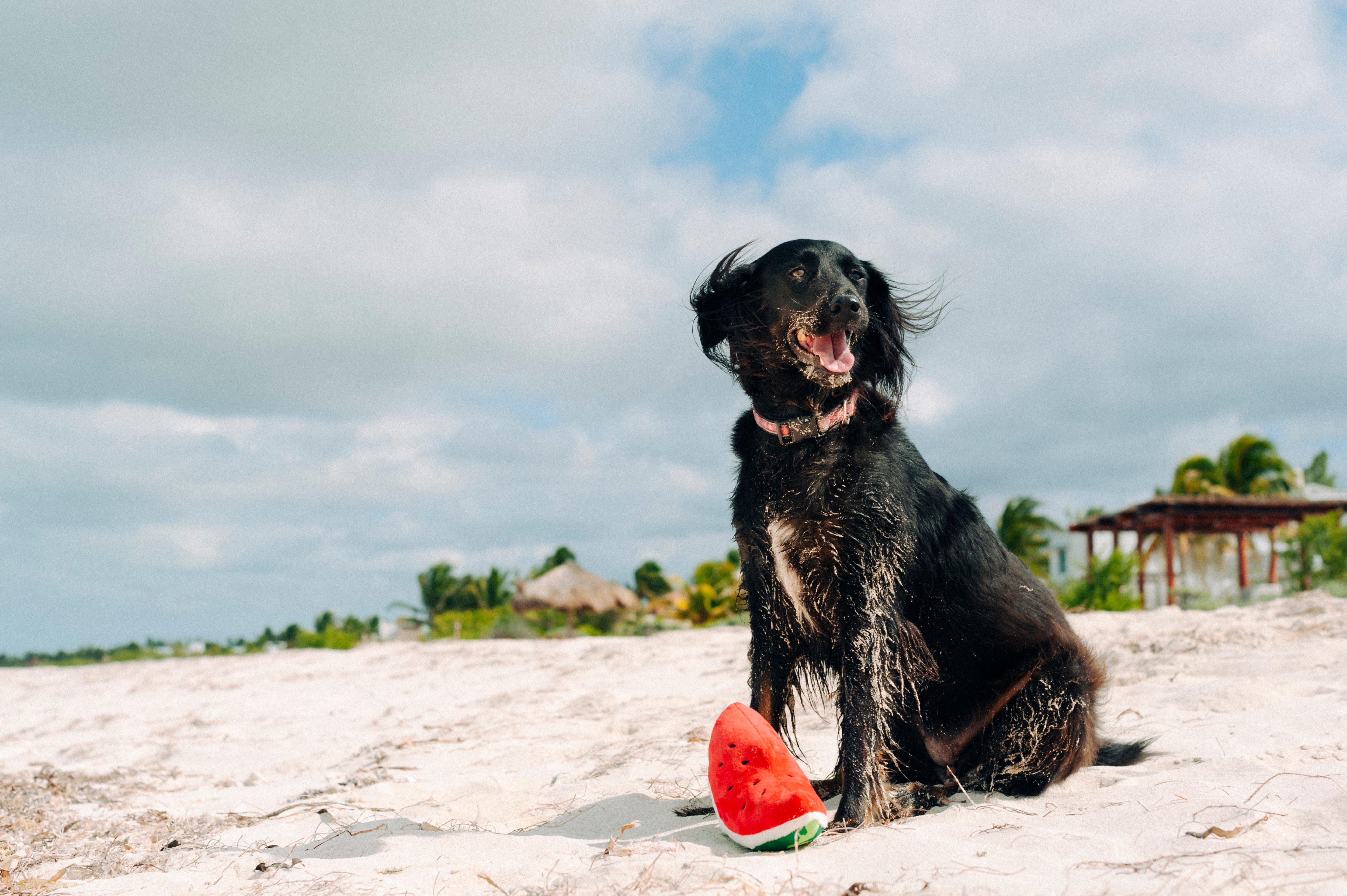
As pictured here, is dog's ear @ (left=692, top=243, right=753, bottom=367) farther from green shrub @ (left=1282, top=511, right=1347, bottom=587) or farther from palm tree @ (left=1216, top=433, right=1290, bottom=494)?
palm tree @ (left=1216, top=433, right=1290, bottom=494)

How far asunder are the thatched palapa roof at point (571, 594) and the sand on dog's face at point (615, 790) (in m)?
9.01

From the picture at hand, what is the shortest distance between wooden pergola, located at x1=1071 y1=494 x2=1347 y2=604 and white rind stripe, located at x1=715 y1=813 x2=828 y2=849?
1670cm

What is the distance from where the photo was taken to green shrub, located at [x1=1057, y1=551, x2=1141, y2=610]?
12859 mm

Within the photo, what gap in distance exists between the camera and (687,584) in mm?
22188

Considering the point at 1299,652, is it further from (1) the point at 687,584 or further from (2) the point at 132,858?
(1) the point at 687,584

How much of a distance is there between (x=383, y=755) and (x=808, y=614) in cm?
387

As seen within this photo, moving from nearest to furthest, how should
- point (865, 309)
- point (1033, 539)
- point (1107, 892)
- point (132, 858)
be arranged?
point (1107, 892), point (865, 309), point (132, 858), point (1033, 539)

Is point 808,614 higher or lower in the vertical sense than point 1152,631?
higher

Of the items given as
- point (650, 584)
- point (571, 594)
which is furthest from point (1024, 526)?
point (571, 594)

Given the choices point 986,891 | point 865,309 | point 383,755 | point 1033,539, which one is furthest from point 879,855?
point 1033,539

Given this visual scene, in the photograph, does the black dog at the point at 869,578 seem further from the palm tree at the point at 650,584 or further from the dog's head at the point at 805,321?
the palm tree at the point at 650,584

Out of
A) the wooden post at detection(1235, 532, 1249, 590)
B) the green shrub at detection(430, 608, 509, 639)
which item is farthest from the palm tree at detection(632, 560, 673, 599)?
the wooden post at detection(1235, 532, 1249, 590)

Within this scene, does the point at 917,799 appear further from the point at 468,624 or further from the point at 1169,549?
the point at 1169,549

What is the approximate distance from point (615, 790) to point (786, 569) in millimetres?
1538
